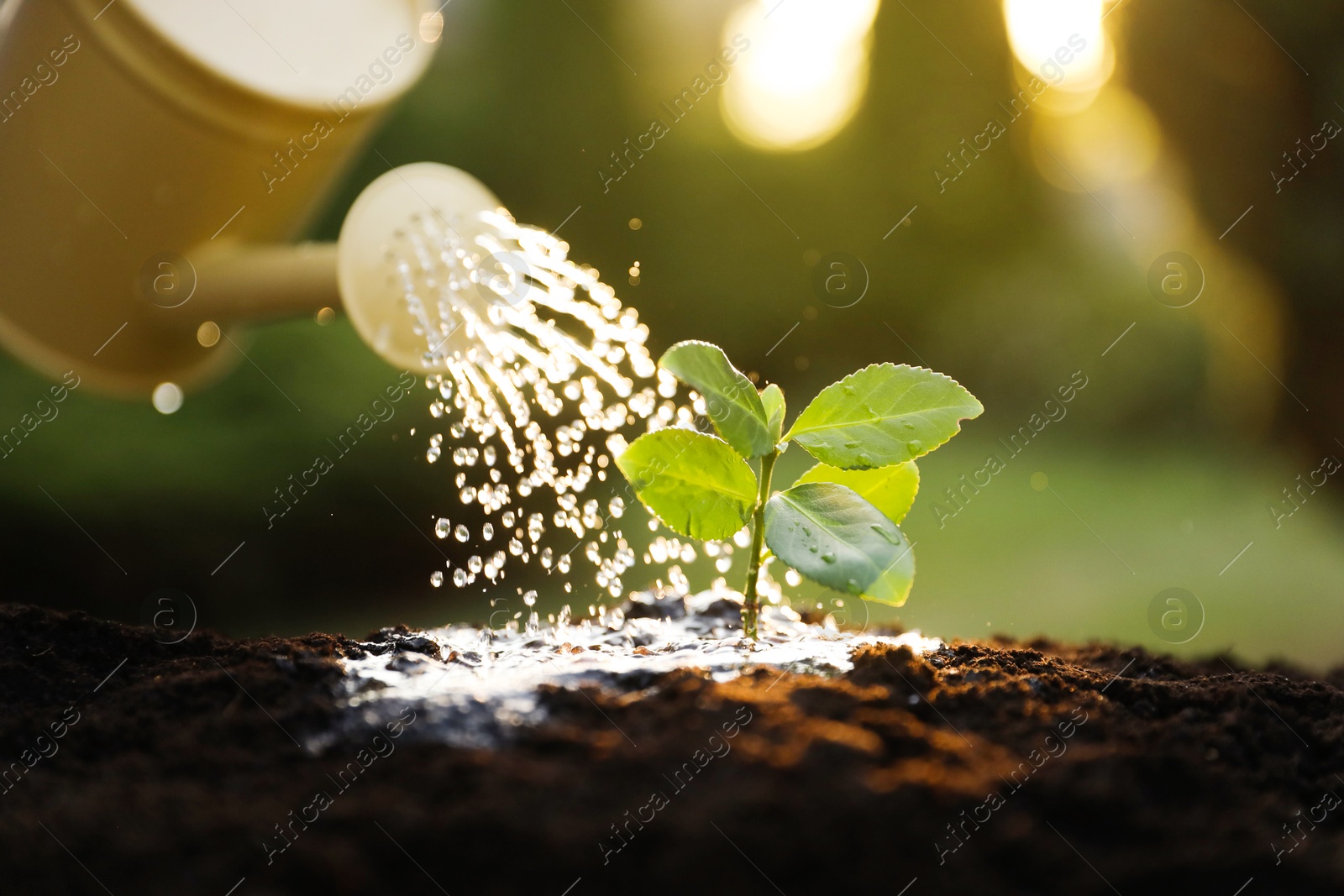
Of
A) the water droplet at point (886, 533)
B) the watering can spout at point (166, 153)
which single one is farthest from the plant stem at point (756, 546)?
the watering can spout at point (166, 153)

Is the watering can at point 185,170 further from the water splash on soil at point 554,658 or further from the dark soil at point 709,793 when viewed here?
the dark soil at point 709,793

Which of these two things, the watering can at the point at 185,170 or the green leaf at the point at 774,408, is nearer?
the green leaf at the point at 774,408

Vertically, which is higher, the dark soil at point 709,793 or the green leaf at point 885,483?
the green leaf at point 885,483

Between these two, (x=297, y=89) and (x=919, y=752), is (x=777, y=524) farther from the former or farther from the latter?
(x=297, y=89)

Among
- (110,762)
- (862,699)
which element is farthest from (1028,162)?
(110,762)

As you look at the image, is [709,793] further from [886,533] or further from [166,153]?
[166,153]

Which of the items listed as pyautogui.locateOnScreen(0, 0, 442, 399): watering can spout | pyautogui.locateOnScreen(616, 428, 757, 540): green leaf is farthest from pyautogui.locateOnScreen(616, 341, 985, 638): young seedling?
pyautogui.locateOnScreen(0, 0, 442, 399): watering can spout

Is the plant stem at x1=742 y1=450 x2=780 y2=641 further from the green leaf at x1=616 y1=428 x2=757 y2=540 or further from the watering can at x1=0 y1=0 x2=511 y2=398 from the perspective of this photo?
the watering can at x1=0 y1=0 x2=511 y2=398
